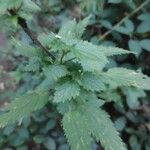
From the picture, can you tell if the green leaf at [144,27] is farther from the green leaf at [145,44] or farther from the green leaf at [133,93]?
the green leaf at [133,93]

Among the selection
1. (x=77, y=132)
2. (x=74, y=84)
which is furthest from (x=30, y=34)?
(x=77, y=132)

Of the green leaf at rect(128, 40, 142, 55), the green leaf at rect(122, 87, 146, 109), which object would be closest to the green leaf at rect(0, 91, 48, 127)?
the green leaf at rect(122, 87, 146, 109)

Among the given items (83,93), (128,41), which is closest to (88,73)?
(83,93)

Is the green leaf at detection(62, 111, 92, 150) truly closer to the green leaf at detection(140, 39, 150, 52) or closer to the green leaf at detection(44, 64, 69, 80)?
the green leaf at detection(44, 64, 69, 80)

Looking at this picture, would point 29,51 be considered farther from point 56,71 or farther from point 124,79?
point 124,79

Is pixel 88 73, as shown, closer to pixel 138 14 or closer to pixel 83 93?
pixel 83 93

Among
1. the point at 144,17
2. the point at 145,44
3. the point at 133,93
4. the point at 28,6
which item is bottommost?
the point at 133,93


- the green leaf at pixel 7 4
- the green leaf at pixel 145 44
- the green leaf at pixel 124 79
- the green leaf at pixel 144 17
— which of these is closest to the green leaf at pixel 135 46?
the green leaf at pixel 145 44
